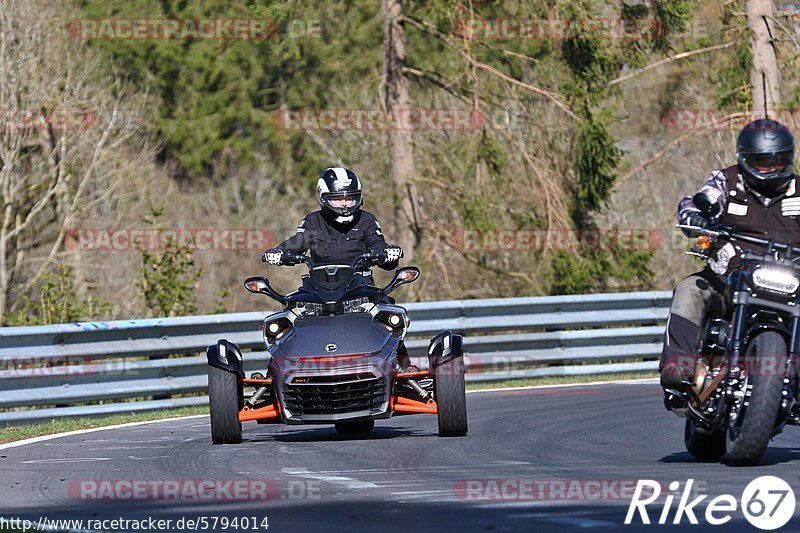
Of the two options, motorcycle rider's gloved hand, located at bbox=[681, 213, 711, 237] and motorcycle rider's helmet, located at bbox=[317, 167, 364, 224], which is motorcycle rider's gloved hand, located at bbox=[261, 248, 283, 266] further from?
motorcycle rider's gloved hand, located at bbox=[681, 213, 711, 237]

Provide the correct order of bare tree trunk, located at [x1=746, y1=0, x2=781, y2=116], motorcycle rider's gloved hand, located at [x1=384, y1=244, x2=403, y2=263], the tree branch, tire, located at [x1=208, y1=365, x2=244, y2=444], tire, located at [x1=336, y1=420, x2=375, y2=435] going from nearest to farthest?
tire, located at [x1=208, y1=365, x2=244, y2=444] → motorcycle rider's gloved hand, located at [x1=384, y1=244, x2=403, y2=263] → tire, located at [x1=336, y1=420, x2=375, y2=435] → bare tree trunk, located at [x1=746, y1=0, x2=781, y2=116] → the tree branch

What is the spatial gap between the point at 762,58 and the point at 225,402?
18632 millimetres

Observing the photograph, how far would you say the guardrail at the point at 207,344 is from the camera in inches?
553

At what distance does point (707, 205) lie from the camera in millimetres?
9094

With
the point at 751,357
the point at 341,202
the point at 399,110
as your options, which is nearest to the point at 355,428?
the point at 341,202

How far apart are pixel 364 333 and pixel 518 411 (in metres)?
3.17

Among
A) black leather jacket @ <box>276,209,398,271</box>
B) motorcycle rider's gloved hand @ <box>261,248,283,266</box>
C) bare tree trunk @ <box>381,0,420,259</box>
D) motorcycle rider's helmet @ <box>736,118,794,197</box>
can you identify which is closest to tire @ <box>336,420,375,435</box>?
black leather jacket @ <box>276,209,398,271</box>

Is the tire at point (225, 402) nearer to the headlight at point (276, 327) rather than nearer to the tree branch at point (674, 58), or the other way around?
the headlight at point (276, 327)

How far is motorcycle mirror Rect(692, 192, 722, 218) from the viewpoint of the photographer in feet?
29.8

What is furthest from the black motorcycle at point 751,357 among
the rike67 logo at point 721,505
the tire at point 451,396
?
the tire at point 451,396

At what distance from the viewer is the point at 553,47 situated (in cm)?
2809

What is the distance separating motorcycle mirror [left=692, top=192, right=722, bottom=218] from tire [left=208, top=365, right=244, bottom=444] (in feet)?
11.9

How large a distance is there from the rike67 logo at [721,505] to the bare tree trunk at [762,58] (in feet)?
65.6

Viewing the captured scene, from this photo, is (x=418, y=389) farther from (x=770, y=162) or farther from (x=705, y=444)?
(x=770, y=162)
